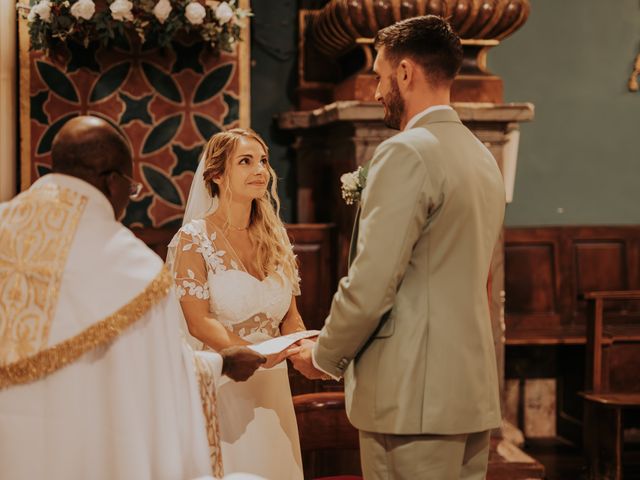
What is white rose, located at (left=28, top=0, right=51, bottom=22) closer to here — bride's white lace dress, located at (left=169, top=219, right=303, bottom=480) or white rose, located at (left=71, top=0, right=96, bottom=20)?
white rose, located at (left=71, top=0, right=96, bottom=20)

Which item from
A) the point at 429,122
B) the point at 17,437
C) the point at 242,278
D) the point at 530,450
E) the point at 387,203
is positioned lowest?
the point at 530,450

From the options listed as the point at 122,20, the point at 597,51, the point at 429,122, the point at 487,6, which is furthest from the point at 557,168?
the point at 429,122

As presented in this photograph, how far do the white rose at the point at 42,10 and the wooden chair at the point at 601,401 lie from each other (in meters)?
3.28

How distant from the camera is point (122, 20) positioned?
4.86m

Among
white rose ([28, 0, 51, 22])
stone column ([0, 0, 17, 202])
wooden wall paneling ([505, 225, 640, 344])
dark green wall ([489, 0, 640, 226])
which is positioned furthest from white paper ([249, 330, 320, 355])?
dark green wall ([489, 0, 640, 226])

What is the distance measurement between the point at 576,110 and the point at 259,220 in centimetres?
321

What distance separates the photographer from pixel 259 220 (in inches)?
139

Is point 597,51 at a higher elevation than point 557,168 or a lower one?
higher

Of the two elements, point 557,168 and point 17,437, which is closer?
point 17,437

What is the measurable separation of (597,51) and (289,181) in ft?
7.31

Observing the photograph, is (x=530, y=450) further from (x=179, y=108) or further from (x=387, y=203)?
(x=387, y=203)

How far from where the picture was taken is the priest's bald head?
218 centimetres

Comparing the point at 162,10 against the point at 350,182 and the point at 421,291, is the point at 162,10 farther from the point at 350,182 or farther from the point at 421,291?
the point at 421,291

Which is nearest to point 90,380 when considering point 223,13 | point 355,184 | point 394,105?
point 394,105
